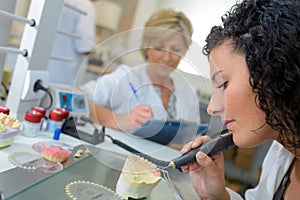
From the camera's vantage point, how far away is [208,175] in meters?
0.75

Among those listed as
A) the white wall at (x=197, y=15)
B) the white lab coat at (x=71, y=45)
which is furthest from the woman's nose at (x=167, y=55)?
the white lab coat at (x=71, y=45)

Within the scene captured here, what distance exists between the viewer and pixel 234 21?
59 centimetres

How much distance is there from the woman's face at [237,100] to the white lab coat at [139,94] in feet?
1.08

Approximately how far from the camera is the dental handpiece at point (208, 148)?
2.29 feet

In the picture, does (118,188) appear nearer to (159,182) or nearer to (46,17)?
(159,182)

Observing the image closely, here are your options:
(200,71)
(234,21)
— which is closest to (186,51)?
(200,71)

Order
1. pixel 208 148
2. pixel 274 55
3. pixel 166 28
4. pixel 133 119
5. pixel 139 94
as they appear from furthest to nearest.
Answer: pixel 139 94
pixel 166 28
pixel 133 119
pixel 208 148
pixel 274 55

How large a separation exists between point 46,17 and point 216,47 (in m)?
0.53

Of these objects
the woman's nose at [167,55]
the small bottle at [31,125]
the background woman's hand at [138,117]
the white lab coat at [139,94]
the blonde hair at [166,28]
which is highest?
the blonde hair at [166,28]

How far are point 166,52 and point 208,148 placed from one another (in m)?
0.50

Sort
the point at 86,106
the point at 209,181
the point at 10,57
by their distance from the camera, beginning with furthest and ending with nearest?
1. the point at 10,57
2. the point at 86,106
3. the point at 209,181

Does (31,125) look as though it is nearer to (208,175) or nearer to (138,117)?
(138,117)

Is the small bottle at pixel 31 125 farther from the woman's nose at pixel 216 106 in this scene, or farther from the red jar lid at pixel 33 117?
the woman's nose at pixel 216 106

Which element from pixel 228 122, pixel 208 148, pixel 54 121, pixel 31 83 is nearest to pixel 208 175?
pixel 208 148
